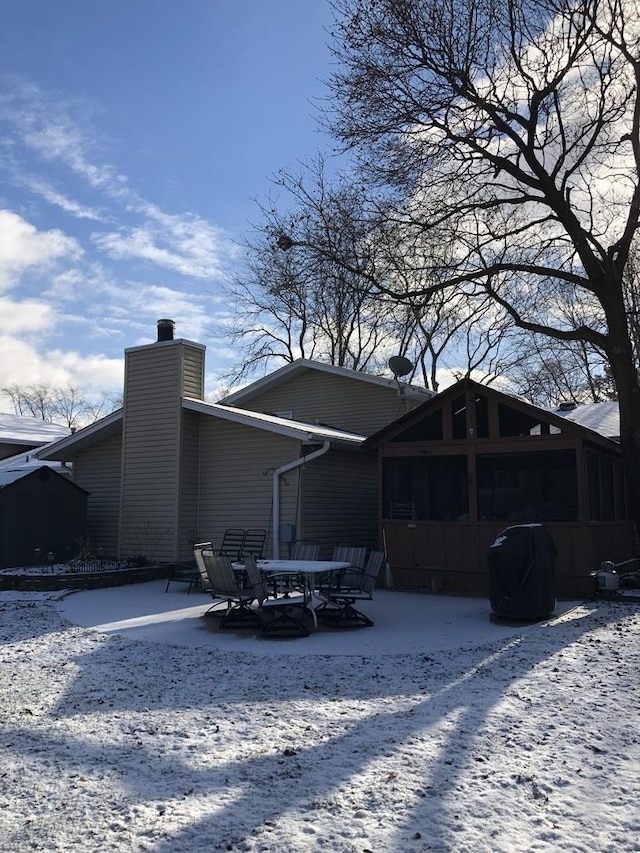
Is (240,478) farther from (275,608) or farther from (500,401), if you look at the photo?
(275,608)

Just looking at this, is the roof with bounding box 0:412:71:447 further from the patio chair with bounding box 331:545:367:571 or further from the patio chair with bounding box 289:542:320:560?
the patio chair with bounding box 331:545:367:571

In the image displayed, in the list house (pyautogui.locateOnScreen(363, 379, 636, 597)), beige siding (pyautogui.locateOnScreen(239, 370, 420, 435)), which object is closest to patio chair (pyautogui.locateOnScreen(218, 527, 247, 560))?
house (pyautogui.locateOnScreen(363, 379, 636, 597))

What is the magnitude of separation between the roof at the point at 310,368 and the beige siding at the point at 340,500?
6.81 feet

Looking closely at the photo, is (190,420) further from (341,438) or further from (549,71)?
(549,71)

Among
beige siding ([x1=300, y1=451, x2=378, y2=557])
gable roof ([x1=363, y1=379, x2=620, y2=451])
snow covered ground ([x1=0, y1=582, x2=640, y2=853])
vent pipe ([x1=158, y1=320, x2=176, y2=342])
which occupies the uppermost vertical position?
vent pipe ([x1=158, y1=320, x2=176, y2=342])

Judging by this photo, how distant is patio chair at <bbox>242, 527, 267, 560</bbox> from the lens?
14125 mm

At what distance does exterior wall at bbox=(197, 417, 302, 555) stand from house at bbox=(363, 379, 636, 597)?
6.38ft

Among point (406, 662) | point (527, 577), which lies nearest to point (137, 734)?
point (406, 662)

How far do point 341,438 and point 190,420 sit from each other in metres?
3.26

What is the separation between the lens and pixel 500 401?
39.1 feet

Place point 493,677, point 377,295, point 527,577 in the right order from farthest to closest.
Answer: point 377,295
point 527,577
point 493,677

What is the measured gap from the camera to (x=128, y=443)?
15.3 m

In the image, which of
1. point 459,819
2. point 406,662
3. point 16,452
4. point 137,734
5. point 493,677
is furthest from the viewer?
point 16,452

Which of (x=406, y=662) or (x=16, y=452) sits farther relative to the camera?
(x=16, y=452)
